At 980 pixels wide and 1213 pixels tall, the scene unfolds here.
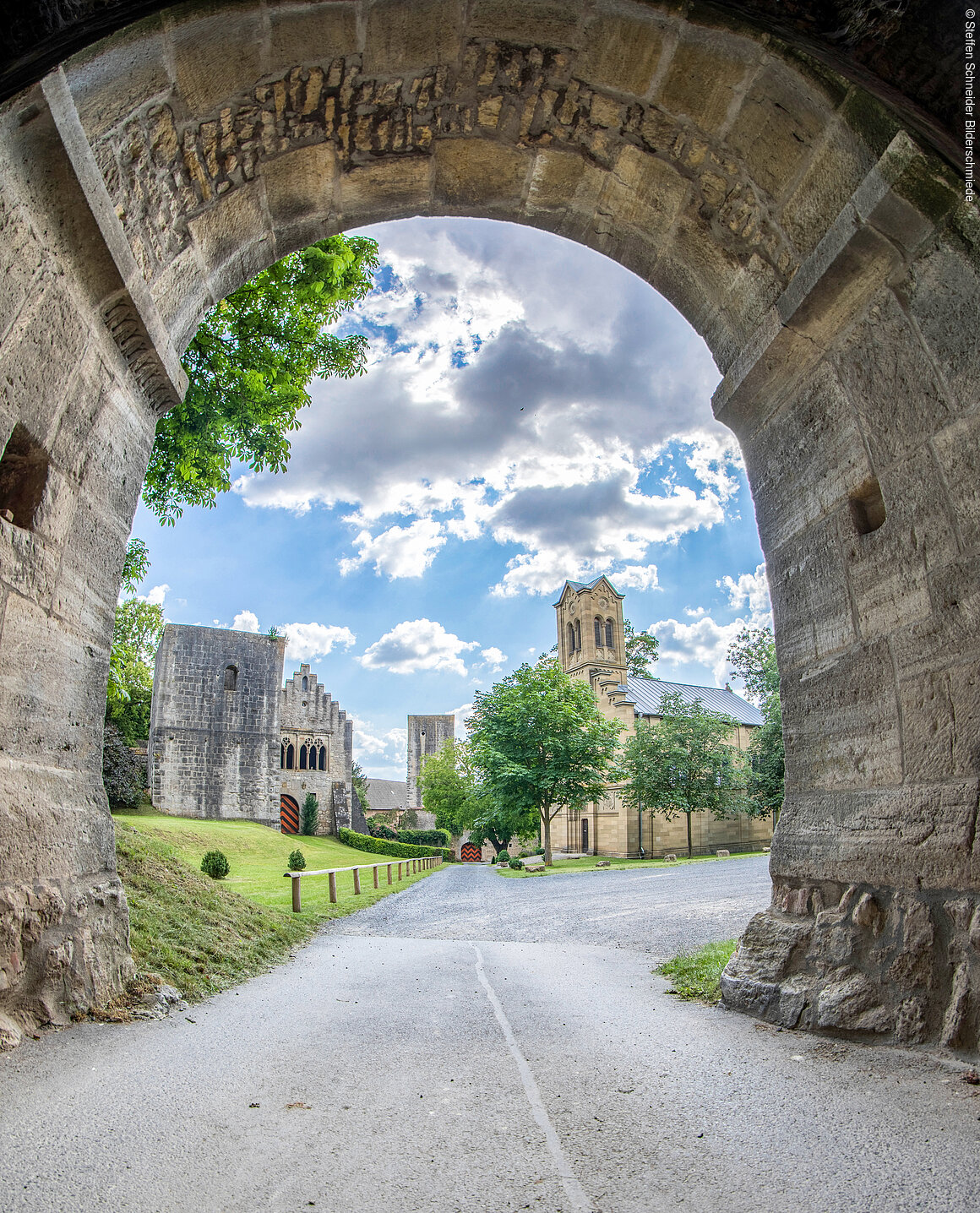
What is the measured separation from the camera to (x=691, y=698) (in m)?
48.0

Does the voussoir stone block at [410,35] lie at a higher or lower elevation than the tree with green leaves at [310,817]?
higher

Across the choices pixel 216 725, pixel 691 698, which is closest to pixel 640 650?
pixel 691 698

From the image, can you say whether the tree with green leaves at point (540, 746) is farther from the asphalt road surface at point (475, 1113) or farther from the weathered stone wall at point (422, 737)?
the weathered stone wall at point (422, 737)

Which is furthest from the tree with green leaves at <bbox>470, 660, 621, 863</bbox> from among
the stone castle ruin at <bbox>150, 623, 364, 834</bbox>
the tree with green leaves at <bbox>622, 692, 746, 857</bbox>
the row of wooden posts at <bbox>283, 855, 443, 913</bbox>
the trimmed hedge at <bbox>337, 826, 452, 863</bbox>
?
the stone castle ruin at <bbox>150, 623, 364, 834</bbox>

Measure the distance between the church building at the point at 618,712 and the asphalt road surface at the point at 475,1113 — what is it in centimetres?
3472

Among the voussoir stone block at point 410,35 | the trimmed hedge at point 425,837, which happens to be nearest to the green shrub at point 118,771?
the trimmed hedge at point 425,837

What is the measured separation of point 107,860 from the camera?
3.81 metres

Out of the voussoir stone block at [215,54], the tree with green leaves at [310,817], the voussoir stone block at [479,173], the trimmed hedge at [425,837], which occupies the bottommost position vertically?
the trimmed hedge at [425,837]

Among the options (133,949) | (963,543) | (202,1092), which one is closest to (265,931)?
(133,949)

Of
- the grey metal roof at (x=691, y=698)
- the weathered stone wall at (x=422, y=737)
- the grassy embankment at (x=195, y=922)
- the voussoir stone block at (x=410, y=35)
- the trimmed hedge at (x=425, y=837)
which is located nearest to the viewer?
the voussoir stone block at (x=410, y=35)

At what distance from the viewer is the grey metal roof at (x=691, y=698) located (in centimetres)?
4310

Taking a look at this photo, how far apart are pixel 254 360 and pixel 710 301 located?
5382 millimetres

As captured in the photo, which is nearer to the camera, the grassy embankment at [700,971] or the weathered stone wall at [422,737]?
the grassy embankment at [700,971]

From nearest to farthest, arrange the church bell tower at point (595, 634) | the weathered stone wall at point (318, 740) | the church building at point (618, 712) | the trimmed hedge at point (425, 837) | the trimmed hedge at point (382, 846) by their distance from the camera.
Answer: the trimmed hedge at point (382, 846) → the church building at point (618, 712) → the weathered stone wall at point (318, 740) → the church bell tower at point (595, 634) → the trimmed hedge at point (425, 837)
